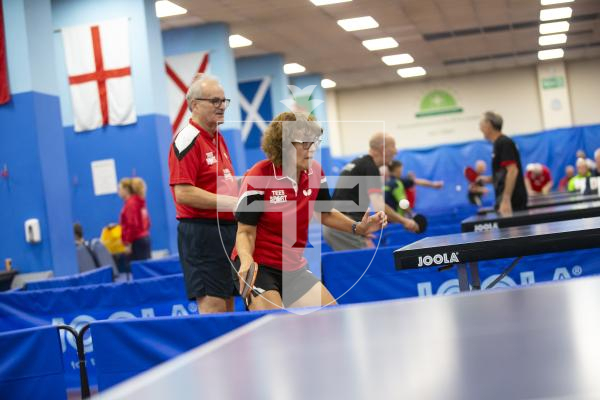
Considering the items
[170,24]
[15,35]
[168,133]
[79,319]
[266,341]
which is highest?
[170,24]

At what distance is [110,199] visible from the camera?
12461 millimetres

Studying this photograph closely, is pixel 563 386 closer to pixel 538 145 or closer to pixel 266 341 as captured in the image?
pixel 266 341

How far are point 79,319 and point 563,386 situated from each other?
18.2 feet

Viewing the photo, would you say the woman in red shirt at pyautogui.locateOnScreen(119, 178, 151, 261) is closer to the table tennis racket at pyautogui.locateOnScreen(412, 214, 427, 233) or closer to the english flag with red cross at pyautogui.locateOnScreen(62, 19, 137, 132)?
the english flag with red cross at pyautogui.locateOnScreen(62, 19, 137, 132)

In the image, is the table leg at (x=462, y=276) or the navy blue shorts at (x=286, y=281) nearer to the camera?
the navy blue shorts at (x=286, y=281)

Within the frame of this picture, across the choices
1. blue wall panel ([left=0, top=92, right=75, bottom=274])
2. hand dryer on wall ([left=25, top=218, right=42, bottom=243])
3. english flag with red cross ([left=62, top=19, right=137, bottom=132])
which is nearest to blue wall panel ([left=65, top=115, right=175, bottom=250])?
english flag with red cross ([left=62, top=19, right=137, bottom=132])

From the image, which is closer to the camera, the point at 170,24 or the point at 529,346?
the point at 529,346

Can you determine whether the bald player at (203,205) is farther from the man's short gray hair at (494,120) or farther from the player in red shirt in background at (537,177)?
the player in red shirt in background at (537,177)

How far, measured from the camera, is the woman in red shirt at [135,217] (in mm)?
10773

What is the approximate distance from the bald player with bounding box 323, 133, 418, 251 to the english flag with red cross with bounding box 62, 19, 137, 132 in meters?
5.32

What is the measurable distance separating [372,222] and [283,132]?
60 centimetres

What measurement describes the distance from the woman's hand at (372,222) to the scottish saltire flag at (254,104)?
1523 cm

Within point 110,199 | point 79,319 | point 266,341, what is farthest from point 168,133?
point 266,341

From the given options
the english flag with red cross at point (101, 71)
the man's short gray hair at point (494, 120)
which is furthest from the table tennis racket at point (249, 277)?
the english flag with red cross at point (101, 71)
